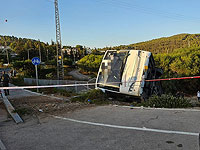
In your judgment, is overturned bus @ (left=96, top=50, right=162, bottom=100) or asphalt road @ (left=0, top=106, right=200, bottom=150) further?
overturned bus @ (left=96, top=50, right=162, bottom=100)

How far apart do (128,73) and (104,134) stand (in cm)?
471

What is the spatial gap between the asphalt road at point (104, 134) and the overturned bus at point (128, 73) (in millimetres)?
2846

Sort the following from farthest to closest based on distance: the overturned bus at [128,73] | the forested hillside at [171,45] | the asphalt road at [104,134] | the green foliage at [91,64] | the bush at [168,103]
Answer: the forested hillside at [171,45] < the green foliage at [91,64] < the overturned bus at [128,73] < the bush at [168,103] < the asphalt road at [104,134]

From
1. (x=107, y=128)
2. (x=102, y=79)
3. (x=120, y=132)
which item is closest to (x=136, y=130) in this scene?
(x=120, y=132)

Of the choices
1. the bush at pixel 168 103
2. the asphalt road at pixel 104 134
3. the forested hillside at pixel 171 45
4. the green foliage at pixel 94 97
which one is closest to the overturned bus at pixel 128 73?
the green foliage at pixel 94 97

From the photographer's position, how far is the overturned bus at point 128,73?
7.57 meters

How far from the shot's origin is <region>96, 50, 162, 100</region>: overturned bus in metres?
7.57

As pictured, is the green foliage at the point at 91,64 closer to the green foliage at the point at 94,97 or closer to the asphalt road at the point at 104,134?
the green foliage at the point at 94,97

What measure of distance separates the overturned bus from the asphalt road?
2.85 m

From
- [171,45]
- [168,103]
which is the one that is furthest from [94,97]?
[171,45]

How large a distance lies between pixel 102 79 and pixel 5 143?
5635 millimetres

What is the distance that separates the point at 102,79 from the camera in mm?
8438

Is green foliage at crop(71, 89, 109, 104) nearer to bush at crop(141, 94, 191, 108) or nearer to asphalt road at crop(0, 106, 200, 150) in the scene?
bush at crop(141, 94, 191, 108)

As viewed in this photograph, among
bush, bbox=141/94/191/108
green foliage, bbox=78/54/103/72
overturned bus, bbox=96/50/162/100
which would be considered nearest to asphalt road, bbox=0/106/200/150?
bush, bbox=141/94/191/108
